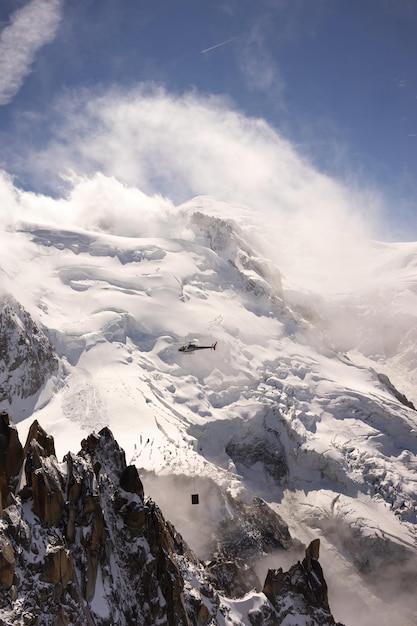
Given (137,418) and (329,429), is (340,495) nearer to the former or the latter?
(329,429)

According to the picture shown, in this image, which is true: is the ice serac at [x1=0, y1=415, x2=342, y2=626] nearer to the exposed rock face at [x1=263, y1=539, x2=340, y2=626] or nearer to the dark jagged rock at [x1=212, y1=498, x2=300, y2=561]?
the exposed rock face at [x1=263, y1=539, x2=340, y2=626]

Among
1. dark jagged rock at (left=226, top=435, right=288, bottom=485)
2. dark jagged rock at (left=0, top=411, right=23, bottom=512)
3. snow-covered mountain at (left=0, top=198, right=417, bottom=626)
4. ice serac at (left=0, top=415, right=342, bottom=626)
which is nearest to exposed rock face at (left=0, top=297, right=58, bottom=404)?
snow-covered mountain at (left=0, top=198, right=417, bottom=626)

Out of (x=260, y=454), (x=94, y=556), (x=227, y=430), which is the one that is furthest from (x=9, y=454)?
(x=260, y=454)

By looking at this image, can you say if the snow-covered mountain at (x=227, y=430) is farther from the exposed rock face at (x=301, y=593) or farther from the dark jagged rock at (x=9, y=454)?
the dark jagged rock at (x=9, y=454)

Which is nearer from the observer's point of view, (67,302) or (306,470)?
(306,470)

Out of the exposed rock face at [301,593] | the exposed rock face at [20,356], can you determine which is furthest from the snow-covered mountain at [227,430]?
the exposed rock face at [301,593]

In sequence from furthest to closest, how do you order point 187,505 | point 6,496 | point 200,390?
point 200,390 < point 187,505 < point 6,496

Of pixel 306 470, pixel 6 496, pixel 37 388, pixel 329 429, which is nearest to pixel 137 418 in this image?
pixel 37 388
